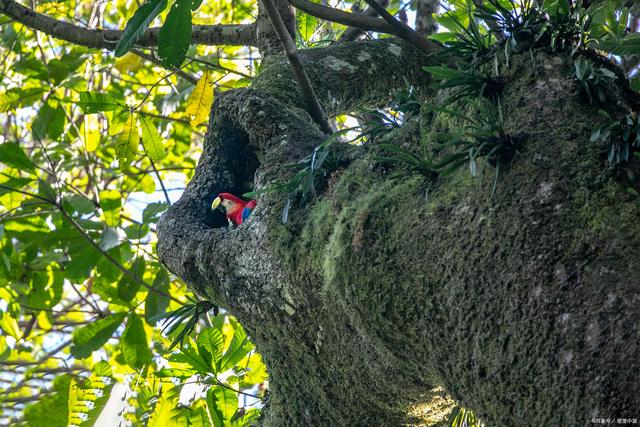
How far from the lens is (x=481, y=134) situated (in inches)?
57.7

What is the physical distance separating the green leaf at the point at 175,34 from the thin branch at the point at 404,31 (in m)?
0.59

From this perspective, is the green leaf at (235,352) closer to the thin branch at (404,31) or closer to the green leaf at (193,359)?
the green leaf at (193,359)

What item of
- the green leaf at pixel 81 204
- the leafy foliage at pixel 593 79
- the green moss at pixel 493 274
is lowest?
the green moss at pixel 493 274

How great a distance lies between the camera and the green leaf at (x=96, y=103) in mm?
3240

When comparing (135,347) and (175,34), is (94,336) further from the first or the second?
(175,34)

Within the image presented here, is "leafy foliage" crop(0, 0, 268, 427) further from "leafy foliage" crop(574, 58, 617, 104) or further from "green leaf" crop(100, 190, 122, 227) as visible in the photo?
"leafy foliage" crop(574, 58, 617, 104)

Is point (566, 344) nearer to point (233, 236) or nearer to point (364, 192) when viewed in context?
point (364, 192)

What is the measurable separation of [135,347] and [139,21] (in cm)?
230

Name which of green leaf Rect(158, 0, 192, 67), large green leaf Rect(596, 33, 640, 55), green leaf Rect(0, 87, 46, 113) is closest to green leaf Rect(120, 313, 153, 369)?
green leaf Rect(0, 87, 46, 113)

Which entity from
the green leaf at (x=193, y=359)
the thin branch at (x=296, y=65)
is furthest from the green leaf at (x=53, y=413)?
the thin branch at (x=296, y=65)

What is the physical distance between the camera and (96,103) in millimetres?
3250

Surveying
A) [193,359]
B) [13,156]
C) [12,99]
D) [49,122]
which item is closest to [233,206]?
[193,359]

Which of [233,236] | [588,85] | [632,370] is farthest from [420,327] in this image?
[233,236]

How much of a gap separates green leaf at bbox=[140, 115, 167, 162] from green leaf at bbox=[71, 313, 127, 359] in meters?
0.90
